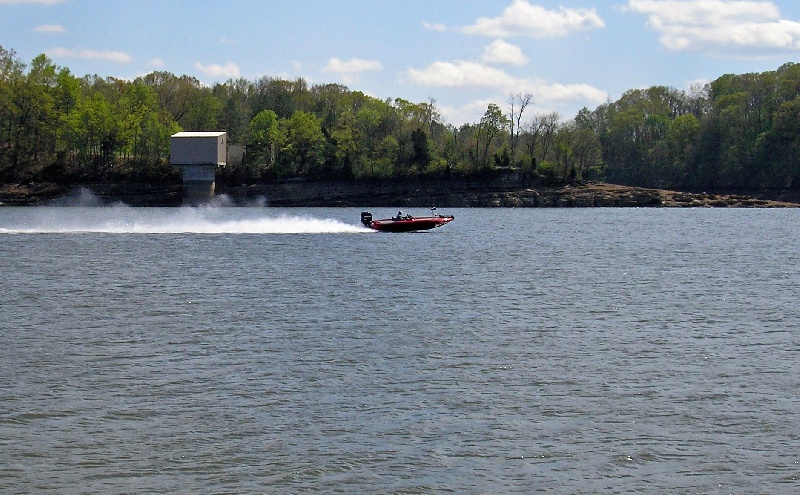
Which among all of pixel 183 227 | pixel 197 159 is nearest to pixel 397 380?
pixel 183 227

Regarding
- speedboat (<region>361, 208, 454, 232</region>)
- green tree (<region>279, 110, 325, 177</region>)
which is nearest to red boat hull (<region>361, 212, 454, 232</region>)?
speedboat (<region>361, 208, 454, 232</region>)

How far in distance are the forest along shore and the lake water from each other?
101510 millimetres

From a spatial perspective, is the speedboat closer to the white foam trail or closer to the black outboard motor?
the black outboard motor

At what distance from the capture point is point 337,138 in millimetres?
164625

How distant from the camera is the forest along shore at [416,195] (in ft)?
506

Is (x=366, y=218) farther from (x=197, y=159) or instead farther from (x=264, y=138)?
(x=264, y=138)

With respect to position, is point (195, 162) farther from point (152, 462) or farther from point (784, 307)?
point (152, 462)

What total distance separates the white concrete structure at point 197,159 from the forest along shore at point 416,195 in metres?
3.85

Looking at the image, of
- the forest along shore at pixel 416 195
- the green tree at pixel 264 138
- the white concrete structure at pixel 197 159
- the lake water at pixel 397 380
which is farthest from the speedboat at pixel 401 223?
the green tree at pixel 264 138

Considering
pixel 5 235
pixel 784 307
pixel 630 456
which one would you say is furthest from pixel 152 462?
pixel 5 235

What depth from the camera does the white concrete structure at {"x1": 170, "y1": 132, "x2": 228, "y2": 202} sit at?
5881 inches

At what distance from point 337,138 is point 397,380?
463 ft

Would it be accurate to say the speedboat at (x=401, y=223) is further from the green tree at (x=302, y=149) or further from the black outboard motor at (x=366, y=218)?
the green tree at (x=302, y=149)

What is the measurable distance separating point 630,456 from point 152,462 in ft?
29.5
